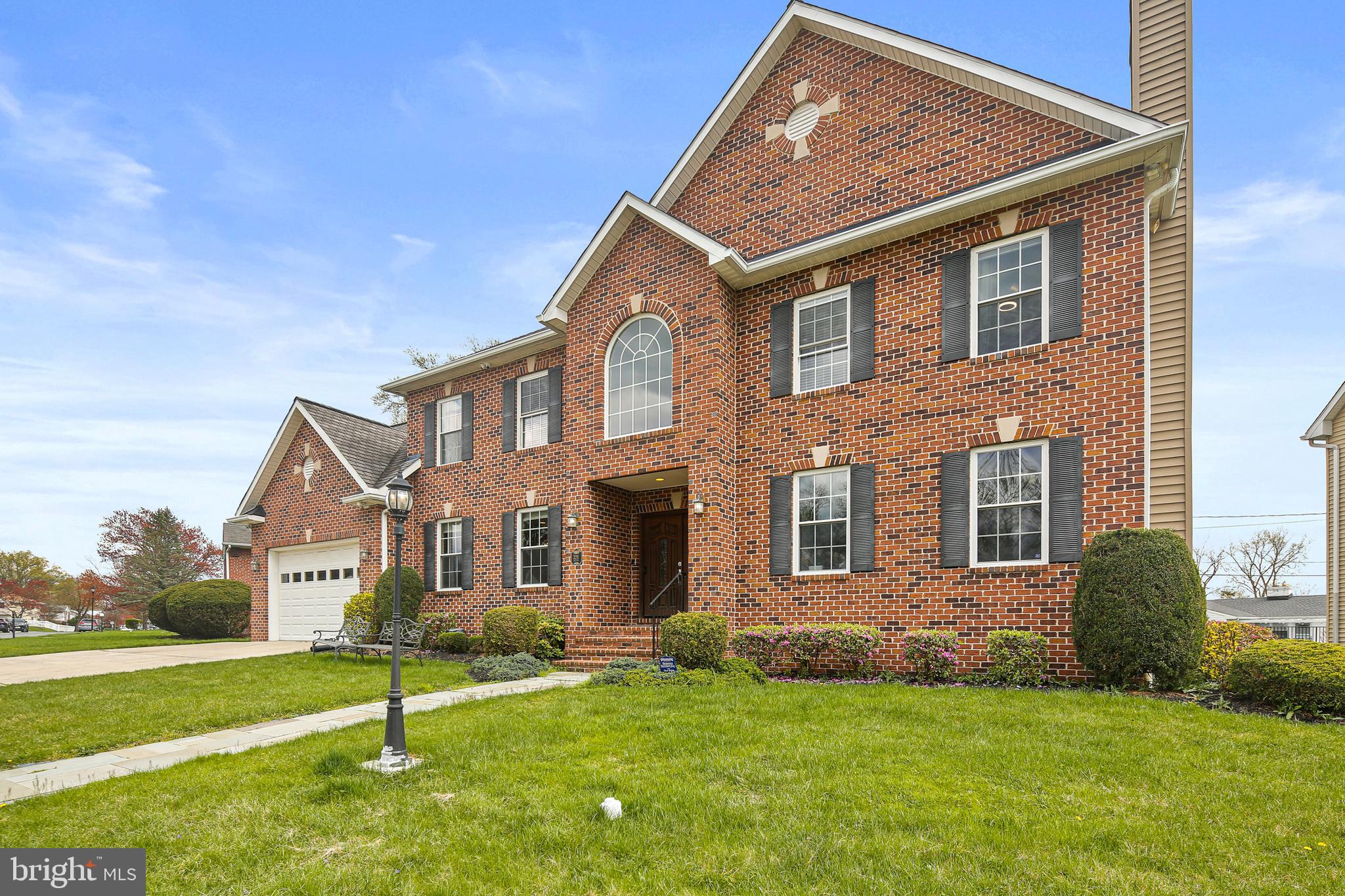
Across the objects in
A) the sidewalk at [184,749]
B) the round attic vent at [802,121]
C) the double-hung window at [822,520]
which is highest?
the round attic vent at [802,121]

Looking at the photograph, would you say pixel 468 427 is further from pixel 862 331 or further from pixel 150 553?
pixel 150 553

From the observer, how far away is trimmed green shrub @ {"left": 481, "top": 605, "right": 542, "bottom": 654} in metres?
13.7

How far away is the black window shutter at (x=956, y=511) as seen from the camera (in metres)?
10.3

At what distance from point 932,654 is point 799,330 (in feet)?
18.4

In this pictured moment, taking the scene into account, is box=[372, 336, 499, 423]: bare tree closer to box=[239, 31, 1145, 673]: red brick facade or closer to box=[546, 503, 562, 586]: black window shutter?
box=[239, 31, 1145, 673]: red brick facade

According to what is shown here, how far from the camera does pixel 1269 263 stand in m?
21.6

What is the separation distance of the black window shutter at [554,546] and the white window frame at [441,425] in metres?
3.87

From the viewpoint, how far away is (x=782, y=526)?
1208 cm

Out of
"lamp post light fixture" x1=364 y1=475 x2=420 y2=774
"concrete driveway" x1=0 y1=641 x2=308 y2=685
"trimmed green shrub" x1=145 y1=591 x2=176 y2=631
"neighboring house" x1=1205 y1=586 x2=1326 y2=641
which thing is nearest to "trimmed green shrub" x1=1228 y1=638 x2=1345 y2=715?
"lamp post light fixture" x1=364 y1=475 x2=420 y2=774

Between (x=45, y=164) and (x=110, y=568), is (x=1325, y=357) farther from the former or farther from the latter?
(x=110, y=568)

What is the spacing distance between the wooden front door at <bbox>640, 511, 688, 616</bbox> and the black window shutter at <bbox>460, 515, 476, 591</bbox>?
4.30 m

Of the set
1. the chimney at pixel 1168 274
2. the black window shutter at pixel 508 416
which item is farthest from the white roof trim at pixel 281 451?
the chimney at pixel 1168 274

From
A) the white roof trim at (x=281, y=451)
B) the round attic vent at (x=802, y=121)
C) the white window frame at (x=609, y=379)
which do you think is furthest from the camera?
the white roof trim at (x=281, y=451)

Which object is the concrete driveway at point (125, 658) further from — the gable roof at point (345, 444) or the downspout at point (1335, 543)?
the downspout at point (1335, 543)
